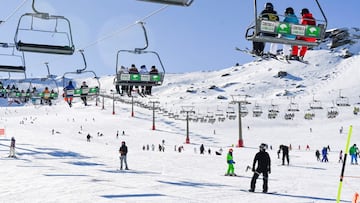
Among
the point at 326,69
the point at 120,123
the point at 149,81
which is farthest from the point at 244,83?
the point at 149,81

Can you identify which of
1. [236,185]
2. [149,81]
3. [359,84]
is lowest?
[236,185]

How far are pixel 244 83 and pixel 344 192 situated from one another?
16274 centimetres

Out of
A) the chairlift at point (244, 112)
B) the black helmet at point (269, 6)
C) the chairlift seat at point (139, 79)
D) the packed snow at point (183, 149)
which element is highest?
the black helmet at point (269, 6)

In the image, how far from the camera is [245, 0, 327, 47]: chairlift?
333 inches

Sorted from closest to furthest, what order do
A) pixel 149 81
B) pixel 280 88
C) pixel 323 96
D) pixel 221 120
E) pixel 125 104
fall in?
pixel 149 81 → pixel 221 120 → pixel 125 104 → pixel 323 96 → pixel 280 88

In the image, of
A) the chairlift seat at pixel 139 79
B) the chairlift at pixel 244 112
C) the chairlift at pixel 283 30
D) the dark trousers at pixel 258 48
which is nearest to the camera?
the chairlift at pixel 283 30

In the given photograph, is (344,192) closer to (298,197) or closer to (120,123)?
(298,197)

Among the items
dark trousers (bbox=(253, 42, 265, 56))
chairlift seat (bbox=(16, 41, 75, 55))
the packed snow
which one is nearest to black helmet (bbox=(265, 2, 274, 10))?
dark trousers (bbox=(253, 42, 265, 56))

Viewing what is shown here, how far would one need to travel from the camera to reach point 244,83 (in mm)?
173000

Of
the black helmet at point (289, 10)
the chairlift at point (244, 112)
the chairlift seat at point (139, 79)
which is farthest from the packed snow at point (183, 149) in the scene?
the black helmet at point (289, 10)

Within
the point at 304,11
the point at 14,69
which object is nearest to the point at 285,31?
A: the point at 304,11

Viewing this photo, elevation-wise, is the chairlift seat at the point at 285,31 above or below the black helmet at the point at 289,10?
below

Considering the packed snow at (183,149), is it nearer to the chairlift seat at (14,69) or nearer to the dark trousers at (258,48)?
the dark trousers at (258,48)

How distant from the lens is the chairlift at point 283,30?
8.46 m
